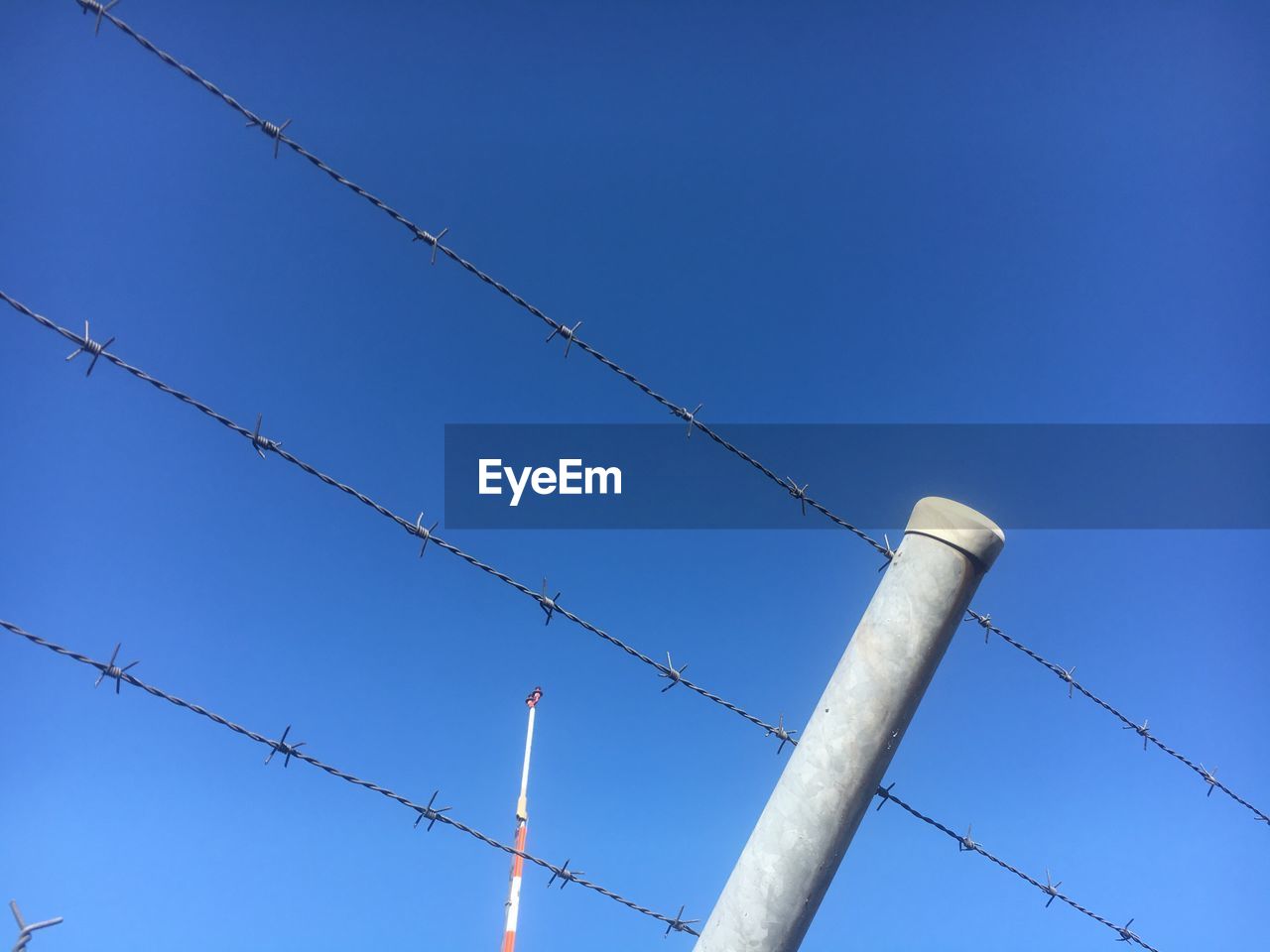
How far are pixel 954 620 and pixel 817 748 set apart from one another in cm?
72

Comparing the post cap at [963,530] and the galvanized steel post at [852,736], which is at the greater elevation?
the post cap at [963,530]

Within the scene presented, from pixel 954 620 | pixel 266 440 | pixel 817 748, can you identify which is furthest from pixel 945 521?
pixel 266 440

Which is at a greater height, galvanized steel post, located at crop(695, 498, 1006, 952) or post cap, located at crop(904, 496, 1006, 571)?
post cap, located at crop(904, 496, 1006, 571)

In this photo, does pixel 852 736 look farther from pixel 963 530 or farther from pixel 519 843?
pixel 519 843

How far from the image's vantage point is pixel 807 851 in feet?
12.1

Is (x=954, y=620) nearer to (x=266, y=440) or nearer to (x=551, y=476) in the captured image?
(x=266, y=440)

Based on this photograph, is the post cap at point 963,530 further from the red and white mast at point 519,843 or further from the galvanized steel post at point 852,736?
A: the red and white mast at point 519,843

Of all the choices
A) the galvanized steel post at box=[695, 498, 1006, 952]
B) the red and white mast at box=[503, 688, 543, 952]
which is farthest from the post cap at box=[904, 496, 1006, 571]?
the red and white mast at box=[503, 688, 543, 952]

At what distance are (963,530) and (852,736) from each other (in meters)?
0.89

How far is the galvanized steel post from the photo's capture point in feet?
12.1

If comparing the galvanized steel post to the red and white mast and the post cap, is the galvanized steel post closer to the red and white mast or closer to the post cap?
the post cap

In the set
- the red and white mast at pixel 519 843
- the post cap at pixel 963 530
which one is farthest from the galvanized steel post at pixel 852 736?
the red and white mast at pixel 519 843

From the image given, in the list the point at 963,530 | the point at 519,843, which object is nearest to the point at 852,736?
the point at 963,530

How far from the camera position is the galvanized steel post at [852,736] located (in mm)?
3678
